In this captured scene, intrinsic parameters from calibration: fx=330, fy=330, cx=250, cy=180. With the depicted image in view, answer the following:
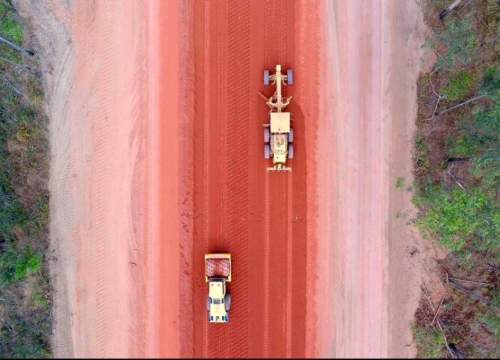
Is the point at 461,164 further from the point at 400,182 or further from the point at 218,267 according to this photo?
the point at 218,267

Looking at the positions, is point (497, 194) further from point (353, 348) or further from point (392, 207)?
point (353, 348)

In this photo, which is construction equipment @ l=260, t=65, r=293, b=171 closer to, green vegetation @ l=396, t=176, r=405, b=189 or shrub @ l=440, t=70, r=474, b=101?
green vegetation @ l=396, t=176, r=405, b=189

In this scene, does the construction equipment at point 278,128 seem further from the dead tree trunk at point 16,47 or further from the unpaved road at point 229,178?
the dead tree trunk at point 16,47

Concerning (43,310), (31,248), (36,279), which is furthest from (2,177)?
(43,310)

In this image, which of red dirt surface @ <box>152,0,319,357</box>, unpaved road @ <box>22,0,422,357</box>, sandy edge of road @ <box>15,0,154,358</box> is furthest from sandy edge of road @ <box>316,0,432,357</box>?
sandy edge of road @ <box>15,0,154,358</box>

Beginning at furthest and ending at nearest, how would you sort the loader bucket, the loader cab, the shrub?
the loader bucket, the shrub, the loader cab

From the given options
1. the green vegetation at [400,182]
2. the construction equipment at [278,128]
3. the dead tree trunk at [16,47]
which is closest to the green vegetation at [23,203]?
the dead tree trunk at [16,47]
